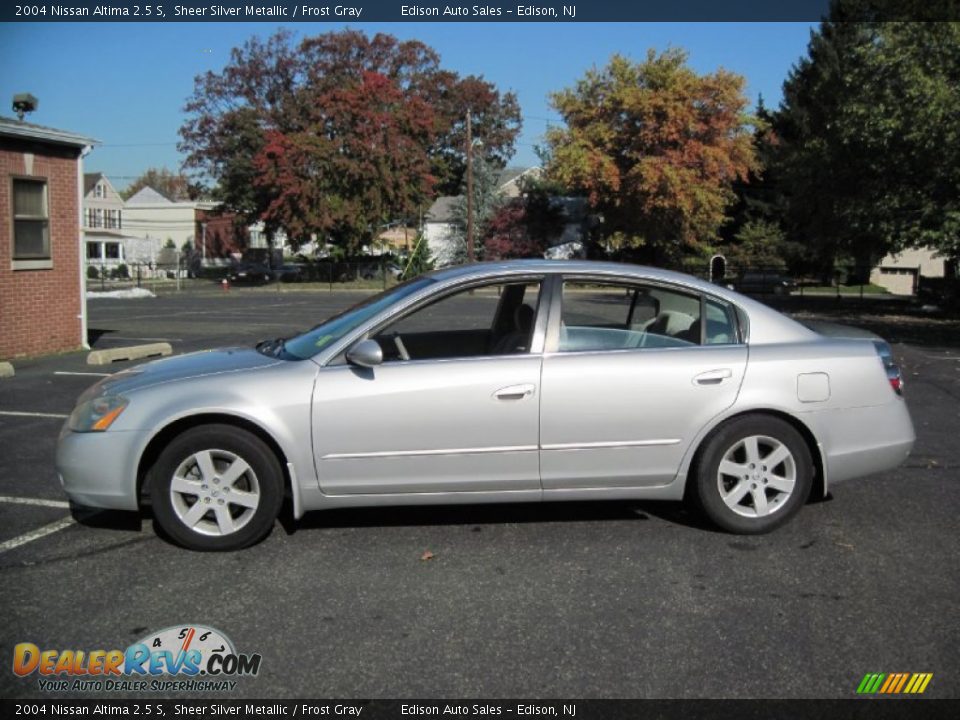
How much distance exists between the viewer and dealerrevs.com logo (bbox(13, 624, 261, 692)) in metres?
3.36

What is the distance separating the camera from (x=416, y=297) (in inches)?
196

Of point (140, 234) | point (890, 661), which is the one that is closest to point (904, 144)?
point (890, 661)

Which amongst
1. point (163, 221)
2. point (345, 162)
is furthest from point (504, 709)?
point (163, 221)

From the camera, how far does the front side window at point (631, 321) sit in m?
5.01

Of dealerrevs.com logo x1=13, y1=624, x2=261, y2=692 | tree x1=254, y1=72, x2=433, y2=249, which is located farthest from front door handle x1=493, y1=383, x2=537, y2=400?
tree x1=254, y1=72, x2=433, y2=249

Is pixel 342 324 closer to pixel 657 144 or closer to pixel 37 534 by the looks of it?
pixel 37 534

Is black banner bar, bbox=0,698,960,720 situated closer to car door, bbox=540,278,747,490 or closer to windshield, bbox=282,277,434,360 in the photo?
car door, bbox=540,278,747,490

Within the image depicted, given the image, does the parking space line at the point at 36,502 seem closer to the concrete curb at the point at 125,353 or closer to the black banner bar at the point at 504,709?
the black banner bar at the point at 504,709

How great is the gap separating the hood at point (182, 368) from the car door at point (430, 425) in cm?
55

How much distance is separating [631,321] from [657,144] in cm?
3607

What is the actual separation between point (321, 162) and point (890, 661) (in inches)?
1763

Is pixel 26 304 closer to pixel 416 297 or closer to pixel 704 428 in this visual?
pixel 416 297

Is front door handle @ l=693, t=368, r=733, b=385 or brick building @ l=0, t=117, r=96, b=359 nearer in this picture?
front door handle @ l=693, t=368, r=733, b=385

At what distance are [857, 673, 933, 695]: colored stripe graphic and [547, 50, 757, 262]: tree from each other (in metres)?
36.8
